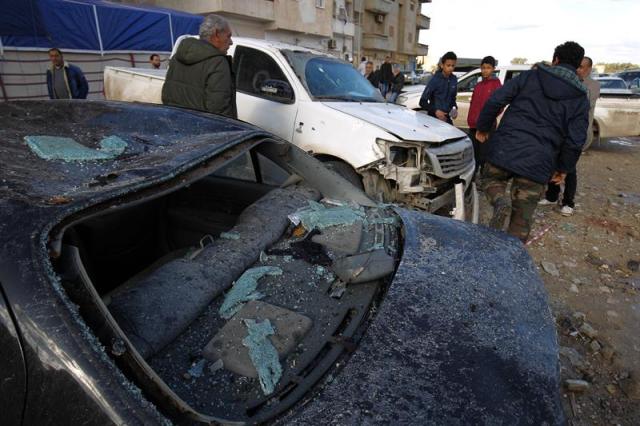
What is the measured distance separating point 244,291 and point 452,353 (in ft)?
2.38

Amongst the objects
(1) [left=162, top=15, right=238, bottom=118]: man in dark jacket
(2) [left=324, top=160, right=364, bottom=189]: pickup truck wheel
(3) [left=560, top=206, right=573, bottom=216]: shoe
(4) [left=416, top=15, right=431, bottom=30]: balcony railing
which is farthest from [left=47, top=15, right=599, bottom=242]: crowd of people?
(4) [left=416, top=15, right=431, bottom=30]: balcony railing

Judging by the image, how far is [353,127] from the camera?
3592mm

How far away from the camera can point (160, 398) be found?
2.91 ft

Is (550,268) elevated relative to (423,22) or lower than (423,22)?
lower

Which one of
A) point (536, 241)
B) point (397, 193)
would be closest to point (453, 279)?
point (397, 193)

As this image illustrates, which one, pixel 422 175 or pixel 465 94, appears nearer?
pixel 422 175

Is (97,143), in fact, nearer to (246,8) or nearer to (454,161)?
(454,161)

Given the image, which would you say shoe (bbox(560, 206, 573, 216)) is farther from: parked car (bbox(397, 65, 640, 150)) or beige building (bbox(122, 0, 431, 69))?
beige building (bbox(122, 0, 431, 69))

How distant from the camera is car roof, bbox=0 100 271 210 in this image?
3.79 feet

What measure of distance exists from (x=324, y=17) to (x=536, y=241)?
21722 mm

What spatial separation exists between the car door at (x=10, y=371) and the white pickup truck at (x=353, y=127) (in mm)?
2926

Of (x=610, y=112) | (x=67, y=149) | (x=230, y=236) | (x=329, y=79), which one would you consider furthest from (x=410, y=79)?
(x=67, y=149)

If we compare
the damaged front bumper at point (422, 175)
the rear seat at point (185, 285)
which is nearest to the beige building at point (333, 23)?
the damaged front bumper at point (422, 175)

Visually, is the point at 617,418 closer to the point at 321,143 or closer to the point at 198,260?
the point at 198,260
